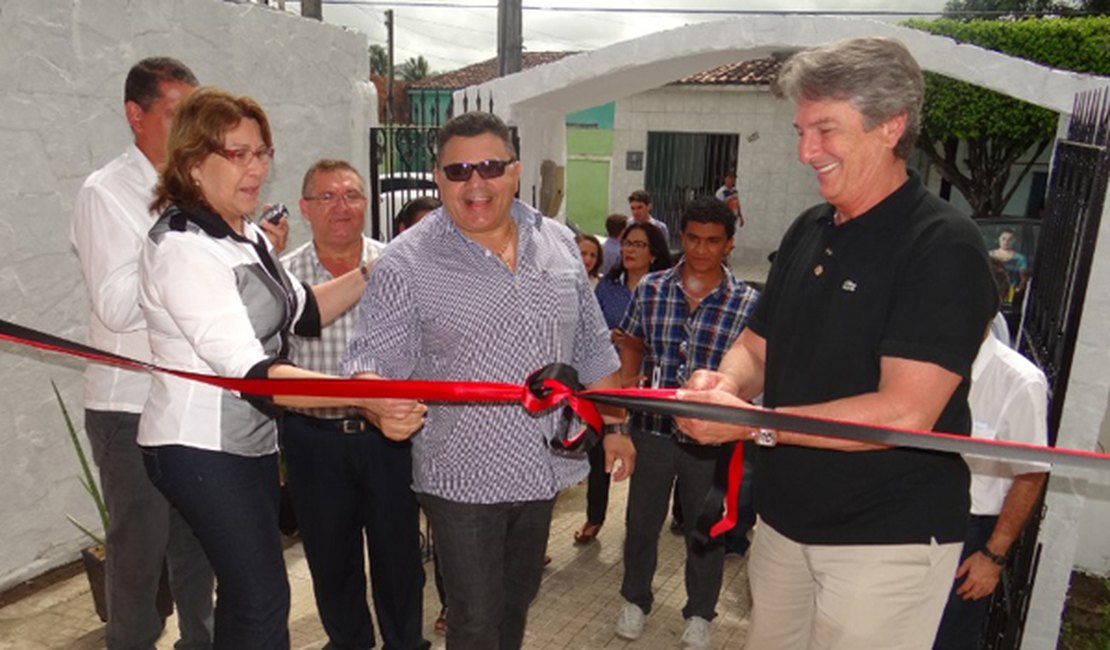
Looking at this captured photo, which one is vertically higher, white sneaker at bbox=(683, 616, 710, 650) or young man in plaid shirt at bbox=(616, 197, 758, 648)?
young man in plaid shirt at bbox=(616, 197, 758, 648)

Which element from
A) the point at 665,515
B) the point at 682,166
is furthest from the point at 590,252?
the point at 682,166

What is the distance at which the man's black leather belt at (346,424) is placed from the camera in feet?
10.3

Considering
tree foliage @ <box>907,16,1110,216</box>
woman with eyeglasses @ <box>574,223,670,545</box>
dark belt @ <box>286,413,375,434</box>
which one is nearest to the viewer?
dark belt @ <box>286,413,375,434</box>

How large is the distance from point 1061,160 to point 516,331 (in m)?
2.74

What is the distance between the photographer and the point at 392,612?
11.2 ft

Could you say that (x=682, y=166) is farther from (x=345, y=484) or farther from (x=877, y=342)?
(x=877, y=342)

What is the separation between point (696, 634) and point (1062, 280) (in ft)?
7.05

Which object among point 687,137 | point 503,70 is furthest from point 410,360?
point 687,137

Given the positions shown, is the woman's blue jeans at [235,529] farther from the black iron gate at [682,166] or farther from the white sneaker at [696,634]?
the black iron gate at [682,166]

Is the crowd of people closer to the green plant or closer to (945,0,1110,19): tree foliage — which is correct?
the green plant

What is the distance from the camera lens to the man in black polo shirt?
6.10 feet

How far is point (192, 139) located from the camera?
7.64 ft

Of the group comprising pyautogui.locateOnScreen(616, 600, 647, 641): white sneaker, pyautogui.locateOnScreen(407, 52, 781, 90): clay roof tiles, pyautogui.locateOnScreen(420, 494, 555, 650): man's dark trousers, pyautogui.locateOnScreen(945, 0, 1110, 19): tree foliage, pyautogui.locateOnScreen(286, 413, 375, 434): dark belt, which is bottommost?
pyautogui.locateOnScreen(616, 600, 647, 641): white sneaker

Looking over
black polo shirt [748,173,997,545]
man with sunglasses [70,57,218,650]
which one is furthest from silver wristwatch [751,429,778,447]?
man with sunglasses [70,57,218,650]
